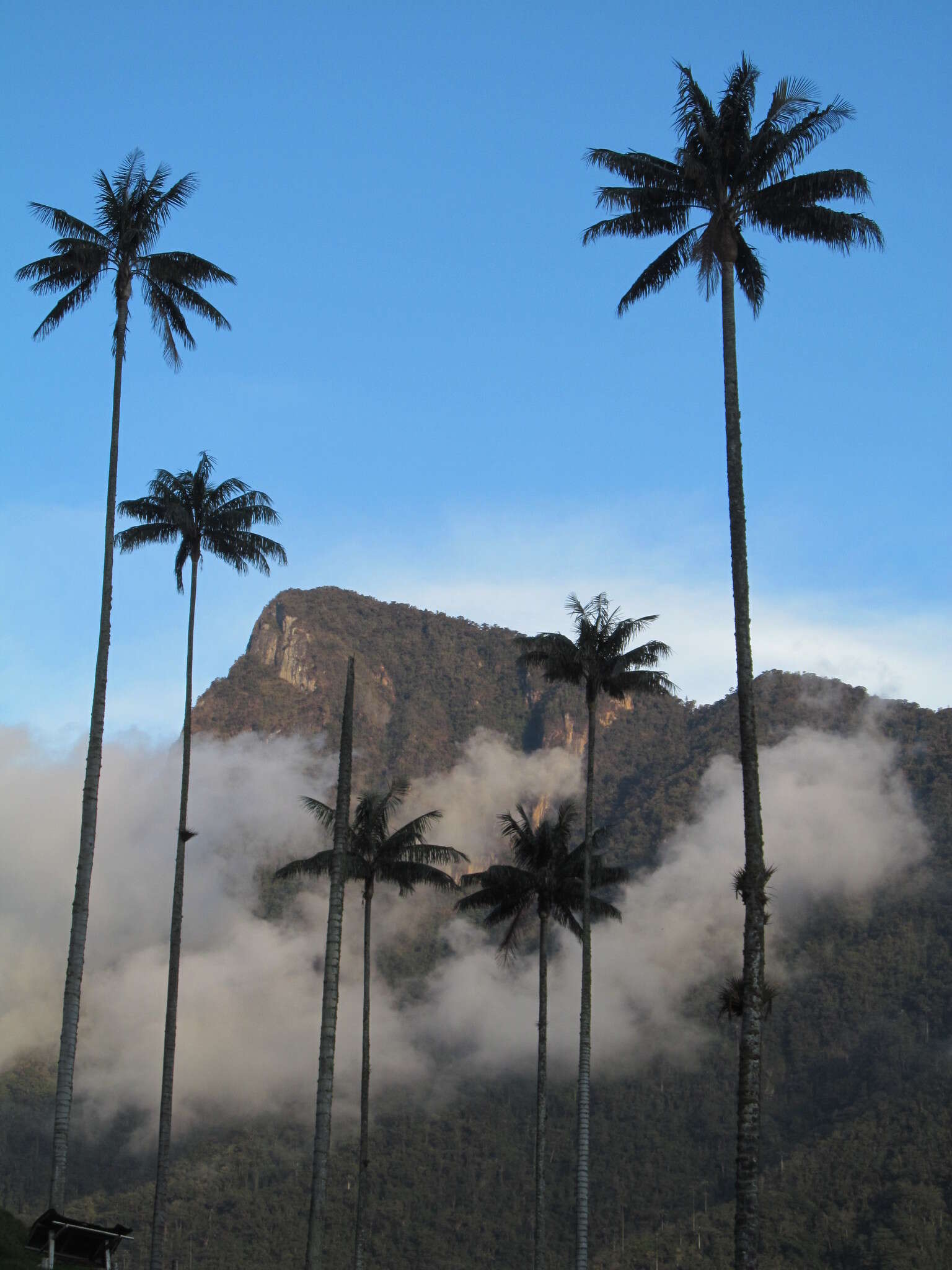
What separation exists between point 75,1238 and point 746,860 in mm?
14286

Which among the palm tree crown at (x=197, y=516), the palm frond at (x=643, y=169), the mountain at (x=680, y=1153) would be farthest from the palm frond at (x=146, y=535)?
the mountain at (x=680, y=1153)

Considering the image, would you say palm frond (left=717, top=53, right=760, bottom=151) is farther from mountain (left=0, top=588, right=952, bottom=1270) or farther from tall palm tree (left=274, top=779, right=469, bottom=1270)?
mountain (left=0, top=588, right=952, bottom=1270)

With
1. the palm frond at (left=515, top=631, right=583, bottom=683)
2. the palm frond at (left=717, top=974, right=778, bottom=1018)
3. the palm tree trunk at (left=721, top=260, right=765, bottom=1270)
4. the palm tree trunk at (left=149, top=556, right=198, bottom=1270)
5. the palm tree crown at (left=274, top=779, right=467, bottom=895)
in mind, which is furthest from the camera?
the palm tree crown at (left=274, top=779, right=467, bottom=895)

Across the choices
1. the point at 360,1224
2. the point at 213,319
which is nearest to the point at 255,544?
the point at 213,319

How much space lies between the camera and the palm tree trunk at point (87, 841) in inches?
1126

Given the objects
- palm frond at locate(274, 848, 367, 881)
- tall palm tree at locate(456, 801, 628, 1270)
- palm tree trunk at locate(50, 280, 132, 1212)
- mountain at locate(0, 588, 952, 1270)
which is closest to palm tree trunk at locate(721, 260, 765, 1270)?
palm tree trunk at locate(50, 280, 132, 1212)

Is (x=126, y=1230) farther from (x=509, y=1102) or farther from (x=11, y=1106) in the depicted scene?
(x=11, y=1106)

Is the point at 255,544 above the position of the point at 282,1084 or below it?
above

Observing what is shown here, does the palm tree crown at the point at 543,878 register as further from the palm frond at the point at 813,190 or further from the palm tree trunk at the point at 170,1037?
the palm frond at the point at 813,190

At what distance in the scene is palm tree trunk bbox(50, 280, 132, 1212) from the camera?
28.6m

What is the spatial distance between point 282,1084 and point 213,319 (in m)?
171

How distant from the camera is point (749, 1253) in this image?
21672mm

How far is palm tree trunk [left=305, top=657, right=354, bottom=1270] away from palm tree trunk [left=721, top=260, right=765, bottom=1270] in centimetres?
739

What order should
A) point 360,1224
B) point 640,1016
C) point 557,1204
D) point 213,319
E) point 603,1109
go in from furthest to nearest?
point 640,1016 → point 603,1109 → point 557,1204 → point 360,1224 → point 213,319
